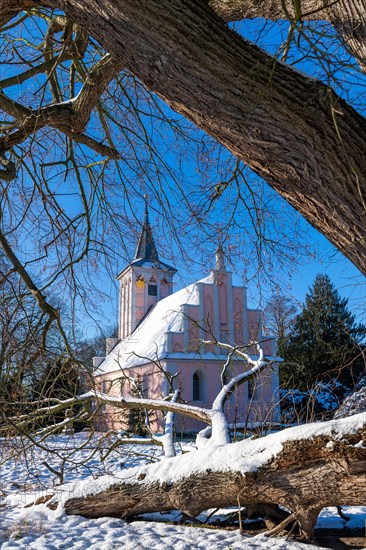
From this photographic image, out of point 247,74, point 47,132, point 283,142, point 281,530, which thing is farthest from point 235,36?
point 281,530

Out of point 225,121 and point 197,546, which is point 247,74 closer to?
point 225,121

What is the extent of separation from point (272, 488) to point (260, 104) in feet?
13.0

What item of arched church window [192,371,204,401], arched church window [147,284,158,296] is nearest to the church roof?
arched church window [192,371,204,401]

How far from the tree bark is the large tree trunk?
9.18ft

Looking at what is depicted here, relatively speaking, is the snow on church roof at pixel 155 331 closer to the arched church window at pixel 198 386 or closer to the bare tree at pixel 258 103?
the arched church window at pixel 198 386

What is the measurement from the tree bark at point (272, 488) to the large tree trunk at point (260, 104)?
9.18 feet

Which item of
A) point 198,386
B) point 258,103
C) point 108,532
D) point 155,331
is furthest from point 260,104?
point 155,331

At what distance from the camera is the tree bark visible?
4.49 metres

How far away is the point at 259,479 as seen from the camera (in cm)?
497

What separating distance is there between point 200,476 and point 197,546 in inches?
26.6

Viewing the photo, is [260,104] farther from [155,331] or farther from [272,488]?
[155,331]

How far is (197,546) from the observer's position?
4844 millimetres

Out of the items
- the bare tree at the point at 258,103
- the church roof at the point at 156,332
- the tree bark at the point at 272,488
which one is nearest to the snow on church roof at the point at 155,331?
the church roof at the point at 156,332

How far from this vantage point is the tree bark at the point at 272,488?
177 inches
